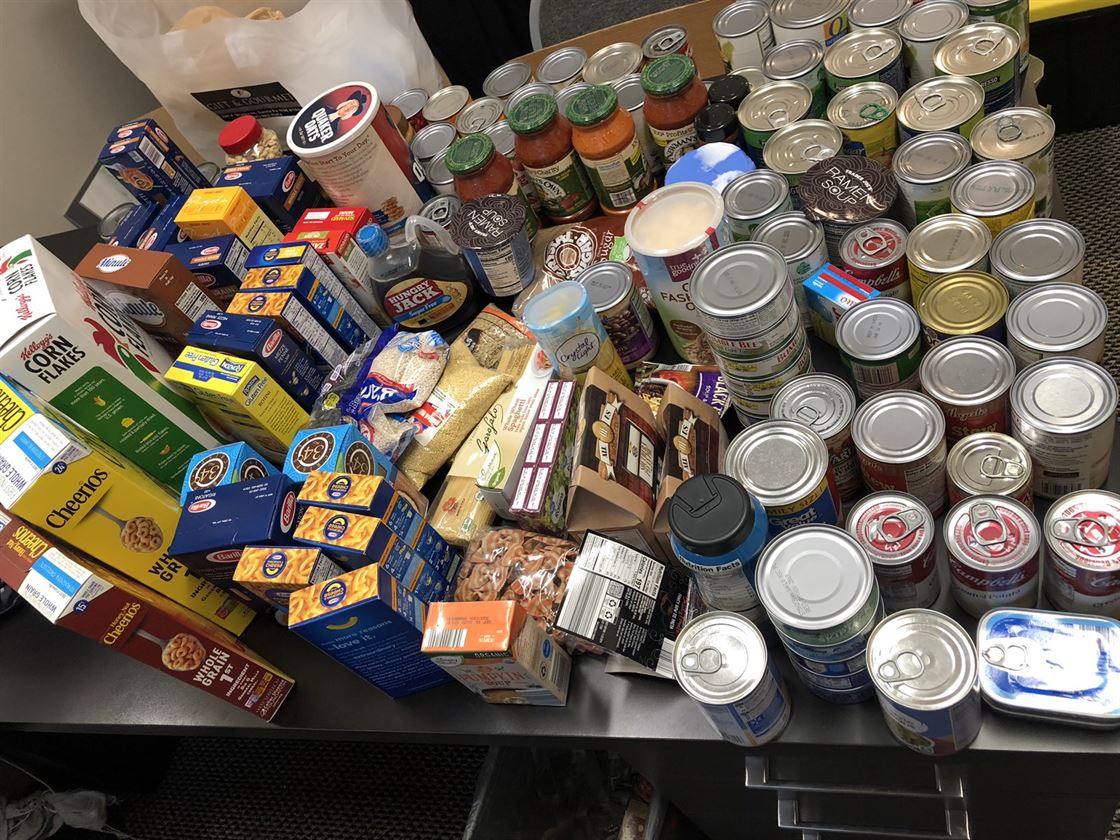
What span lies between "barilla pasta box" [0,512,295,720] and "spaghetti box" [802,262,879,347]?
84 centimetres

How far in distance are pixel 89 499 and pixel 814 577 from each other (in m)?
0.84

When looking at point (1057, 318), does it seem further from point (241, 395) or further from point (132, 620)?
point (132, 620)

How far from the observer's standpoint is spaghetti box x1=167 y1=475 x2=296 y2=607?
98 centimetres

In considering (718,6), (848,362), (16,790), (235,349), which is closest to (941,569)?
(848,362)

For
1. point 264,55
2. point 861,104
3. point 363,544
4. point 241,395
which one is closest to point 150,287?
point 241,395

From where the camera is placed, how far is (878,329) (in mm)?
913

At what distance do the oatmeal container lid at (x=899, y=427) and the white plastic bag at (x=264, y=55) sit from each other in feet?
4.28

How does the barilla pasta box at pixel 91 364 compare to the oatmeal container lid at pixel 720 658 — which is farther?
the barilla pasta box at pixel 91 364

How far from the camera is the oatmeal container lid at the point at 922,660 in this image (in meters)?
0.70

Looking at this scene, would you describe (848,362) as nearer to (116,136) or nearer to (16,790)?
(116,136)

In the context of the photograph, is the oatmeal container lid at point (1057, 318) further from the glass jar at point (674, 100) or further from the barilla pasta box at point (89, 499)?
the barilla pasta box at point (89, 499)

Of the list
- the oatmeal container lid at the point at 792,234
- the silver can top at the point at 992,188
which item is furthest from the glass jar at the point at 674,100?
the silver can top at the point at 992,188

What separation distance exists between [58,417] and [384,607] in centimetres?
50

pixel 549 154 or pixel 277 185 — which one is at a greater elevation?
pixel 277 185
